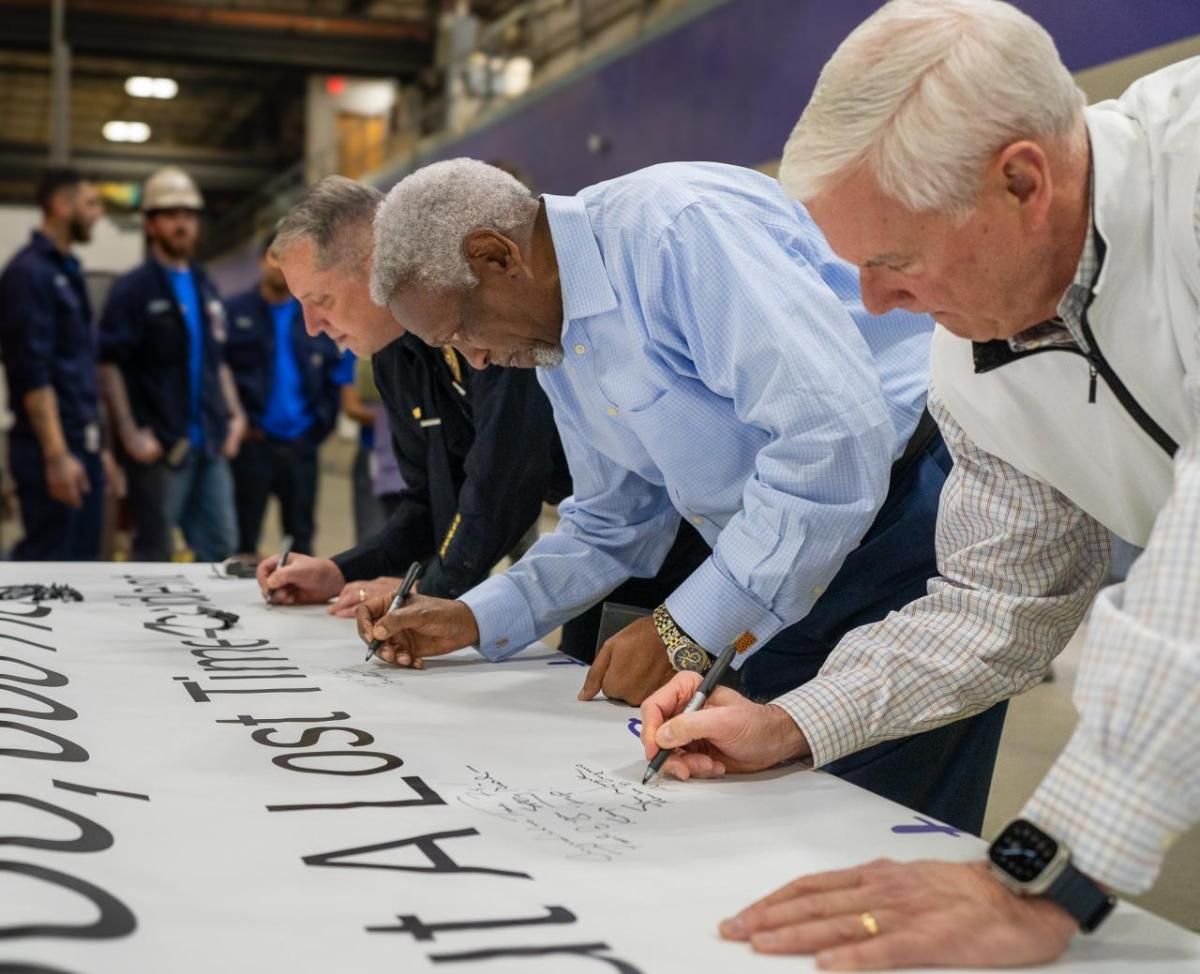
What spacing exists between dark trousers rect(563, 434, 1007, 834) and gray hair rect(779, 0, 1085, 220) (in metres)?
0.67

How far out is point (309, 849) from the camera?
102cm

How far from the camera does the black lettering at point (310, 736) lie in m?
1.35

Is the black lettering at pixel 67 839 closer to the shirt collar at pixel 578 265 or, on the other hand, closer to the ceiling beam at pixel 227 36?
the shirt collar at pixel 578 265

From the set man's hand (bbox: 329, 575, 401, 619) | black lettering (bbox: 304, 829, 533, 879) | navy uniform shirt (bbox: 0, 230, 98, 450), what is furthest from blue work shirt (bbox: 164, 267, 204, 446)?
black lettering (bbox: 304, 829, 533, 879)

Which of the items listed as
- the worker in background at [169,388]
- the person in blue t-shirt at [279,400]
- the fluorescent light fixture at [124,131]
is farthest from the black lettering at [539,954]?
the fluorescent light fixture at [124,131]

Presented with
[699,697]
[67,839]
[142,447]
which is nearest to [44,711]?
[67,839]

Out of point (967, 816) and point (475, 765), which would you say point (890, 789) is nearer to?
point (967, 816)

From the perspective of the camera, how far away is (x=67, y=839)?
3.32 ft

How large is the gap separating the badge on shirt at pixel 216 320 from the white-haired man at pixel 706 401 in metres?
3.57

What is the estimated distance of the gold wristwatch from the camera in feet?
4.86

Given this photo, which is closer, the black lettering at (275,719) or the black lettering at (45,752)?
the black lettering at (45,752)

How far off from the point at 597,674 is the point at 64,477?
3468 mm

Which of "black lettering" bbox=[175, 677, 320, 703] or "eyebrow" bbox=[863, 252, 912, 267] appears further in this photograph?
"black lettering" bbox=[175, 677, 320, 703]
